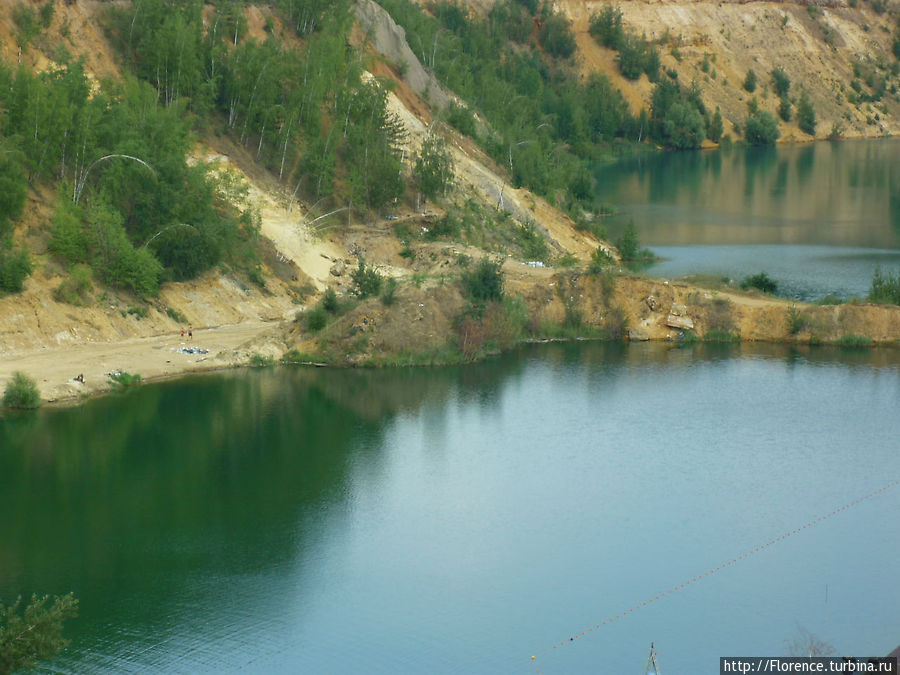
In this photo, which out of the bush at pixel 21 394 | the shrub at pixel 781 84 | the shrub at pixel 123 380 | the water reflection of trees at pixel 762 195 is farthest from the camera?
the shrub at pixel 781 84

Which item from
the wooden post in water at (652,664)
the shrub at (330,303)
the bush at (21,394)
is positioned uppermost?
the shrub at (330,303)

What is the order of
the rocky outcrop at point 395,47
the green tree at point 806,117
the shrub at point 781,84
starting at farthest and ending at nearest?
the shrub at point 781,84 → the green tree at point 806,117 → the rocky outcrop at point 395,47

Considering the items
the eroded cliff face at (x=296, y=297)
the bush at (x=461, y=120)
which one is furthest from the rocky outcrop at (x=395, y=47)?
the bush at (x=461, y=120)

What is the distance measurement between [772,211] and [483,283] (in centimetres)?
4737

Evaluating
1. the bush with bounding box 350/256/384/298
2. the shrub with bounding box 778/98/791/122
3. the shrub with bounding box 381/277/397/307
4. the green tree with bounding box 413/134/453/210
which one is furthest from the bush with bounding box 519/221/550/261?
the shrub with bounding box 778/98/791/122

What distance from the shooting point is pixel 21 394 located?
4156cm

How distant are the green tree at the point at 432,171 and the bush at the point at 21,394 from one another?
2898 centimetres

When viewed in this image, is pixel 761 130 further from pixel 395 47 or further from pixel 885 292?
pixel 885 292

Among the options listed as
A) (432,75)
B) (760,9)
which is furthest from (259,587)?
(760,9)

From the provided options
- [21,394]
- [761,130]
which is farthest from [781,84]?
[21,394]

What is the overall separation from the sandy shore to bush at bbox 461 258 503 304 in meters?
8.28

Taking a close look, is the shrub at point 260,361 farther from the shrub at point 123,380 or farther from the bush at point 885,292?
the bush at point 885,292

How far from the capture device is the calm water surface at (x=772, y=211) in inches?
2729

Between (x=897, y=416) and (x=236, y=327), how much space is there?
26814 millimetres
